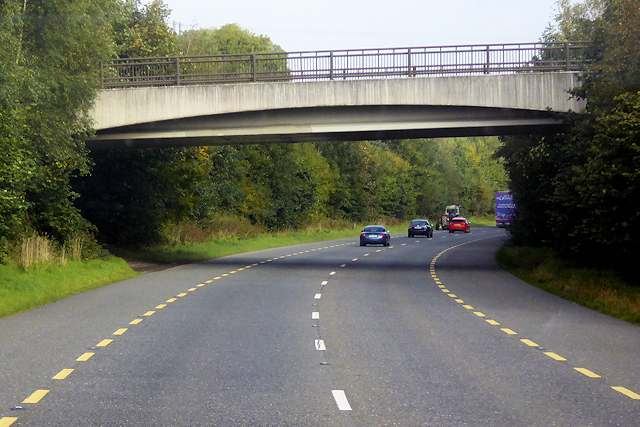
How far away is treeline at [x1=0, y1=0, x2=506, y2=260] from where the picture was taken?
2081 cm

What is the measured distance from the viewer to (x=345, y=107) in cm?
2841

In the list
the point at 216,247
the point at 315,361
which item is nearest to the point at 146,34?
the point at 216,247

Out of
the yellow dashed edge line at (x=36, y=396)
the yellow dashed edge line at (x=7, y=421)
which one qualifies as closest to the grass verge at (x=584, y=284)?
the yellow dashed edge line at (x=36, y=396)

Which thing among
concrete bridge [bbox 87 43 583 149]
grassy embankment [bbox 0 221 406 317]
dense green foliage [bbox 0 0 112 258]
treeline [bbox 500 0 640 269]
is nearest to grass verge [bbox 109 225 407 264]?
grassy embankment [bbox 0 221 406 317]

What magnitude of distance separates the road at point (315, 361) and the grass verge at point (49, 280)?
0.64m

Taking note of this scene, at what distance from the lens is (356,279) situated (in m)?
25.8

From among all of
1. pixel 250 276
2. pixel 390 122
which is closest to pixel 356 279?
pixel 250 276

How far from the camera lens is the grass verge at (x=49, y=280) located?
17.7 m

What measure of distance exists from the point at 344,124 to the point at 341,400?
21.1 meters

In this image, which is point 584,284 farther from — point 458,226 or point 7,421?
point 458,226

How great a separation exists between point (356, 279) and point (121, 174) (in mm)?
15676

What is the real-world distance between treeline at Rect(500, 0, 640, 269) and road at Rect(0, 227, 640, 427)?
2457mm

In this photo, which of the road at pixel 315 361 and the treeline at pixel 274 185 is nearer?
the road at pixel 315 361

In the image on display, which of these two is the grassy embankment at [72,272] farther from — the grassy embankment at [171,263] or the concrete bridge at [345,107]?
the concrete bridge at [345,107]
